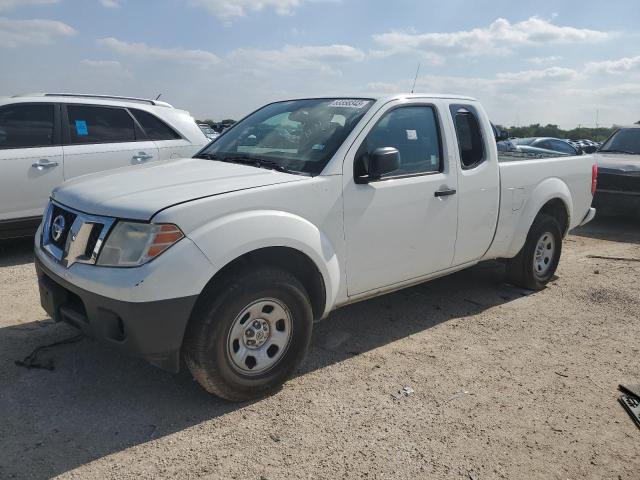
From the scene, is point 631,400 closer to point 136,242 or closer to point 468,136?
point 468,136

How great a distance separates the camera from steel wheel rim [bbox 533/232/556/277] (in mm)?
5715

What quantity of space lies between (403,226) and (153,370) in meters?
1.99

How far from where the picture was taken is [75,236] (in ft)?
10.3

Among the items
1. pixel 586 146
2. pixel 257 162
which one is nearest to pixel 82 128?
pixel 257 162

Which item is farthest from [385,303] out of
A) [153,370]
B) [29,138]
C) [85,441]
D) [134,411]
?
[29,138]

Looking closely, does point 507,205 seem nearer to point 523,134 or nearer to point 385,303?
point 385,303

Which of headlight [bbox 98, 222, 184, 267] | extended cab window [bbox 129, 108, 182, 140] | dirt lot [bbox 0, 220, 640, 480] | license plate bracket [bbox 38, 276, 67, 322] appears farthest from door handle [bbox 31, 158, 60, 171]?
headlight [bbox 98, 222, 184, 267]

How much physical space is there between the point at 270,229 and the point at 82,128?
175 inches

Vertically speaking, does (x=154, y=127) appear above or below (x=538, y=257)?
above

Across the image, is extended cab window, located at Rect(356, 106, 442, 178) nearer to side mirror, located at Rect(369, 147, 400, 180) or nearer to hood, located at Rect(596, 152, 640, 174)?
side mirror, located at Rect(369, 147, 400, 180)

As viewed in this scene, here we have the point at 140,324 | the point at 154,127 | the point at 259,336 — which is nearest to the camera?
the point at 140,324

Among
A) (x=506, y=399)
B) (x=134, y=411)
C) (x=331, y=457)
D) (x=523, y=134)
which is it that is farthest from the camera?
(x=523, y=134)

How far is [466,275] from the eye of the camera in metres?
6.38

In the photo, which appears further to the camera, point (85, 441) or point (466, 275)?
point (466, 275)
